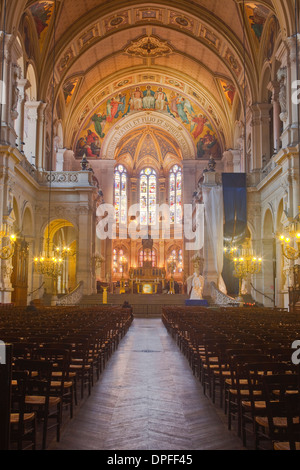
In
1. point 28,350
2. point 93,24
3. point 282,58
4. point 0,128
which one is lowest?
point 28,350

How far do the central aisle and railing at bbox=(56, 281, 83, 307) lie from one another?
1822 cm

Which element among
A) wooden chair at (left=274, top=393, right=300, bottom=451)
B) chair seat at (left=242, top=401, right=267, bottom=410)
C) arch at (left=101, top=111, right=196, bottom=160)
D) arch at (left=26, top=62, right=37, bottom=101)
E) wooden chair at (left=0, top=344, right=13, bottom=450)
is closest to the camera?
wooden chair at (left=0, top=344, right=13, bottom=450)

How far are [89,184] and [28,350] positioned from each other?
82.5ft

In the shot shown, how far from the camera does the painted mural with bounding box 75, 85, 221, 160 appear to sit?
39844 millimetres

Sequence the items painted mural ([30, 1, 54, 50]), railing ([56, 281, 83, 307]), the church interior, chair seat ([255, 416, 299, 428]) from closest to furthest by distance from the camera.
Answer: chair seat ([255, 416, 299, 428])
the church interior
painted mural ([30, 1, 54, 50])
railing ([56, 281, 83, 307])

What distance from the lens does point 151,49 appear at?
35.1m

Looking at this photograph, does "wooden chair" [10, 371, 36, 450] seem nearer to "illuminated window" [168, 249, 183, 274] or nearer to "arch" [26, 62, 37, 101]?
"arch" [26, 62, 37, 101]

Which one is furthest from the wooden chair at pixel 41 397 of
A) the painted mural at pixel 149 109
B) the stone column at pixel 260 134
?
the painted mural at pixel 149 109

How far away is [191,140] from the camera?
135 ft

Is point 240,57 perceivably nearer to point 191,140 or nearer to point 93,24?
point 93,24

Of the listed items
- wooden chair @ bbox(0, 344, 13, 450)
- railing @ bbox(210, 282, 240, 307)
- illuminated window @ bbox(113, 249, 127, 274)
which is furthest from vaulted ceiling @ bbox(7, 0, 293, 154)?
wooden chair @ bbox(0, 344, 13, 450)

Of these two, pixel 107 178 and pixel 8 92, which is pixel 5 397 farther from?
pixel 107 178
